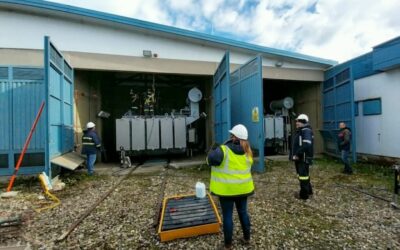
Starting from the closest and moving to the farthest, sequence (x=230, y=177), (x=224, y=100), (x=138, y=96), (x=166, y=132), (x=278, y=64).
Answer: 1. (x=230, y=177)
2. (x=224, y=100)
3. (x=166, y=132)
4. (x=278, y=64)
5. (x=138, y=96)

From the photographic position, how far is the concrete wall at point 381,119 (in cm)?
771

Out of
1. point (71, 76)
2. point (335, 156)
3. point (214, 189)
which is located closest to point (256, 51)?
point (335, 156)

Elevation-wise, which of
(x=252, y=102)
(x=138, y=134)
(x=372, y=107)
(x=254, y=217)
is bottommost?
(x=254, y=217)

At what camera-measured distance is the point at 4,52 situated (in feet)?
25.2

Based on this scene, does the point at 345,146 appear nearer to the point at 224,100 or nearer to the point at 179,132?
the point at 224,100

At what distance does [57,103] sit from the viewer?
661 centimetres

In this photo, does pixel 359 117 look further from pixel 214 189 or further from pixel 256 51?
pixel 214 189

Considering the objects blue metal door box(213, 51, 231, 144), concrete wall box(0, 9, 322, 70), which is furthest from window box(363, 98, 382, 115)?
blue metal door box(213, 51, 231, 144)

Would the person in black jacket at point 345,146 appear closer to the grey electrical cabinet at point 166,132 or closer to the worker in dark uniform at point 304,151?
the worker in dark uniform at point 304,151

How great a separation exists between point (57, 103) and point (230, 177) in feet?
19.5

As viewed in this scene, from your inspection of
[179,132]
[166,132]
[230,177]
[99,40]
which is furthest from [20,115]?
[230,177]

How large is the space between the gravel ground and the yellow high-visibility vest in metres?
0.86

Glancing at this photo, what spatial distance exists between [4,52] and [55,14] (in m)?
2.13

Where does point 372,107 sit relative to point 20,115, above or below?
above
